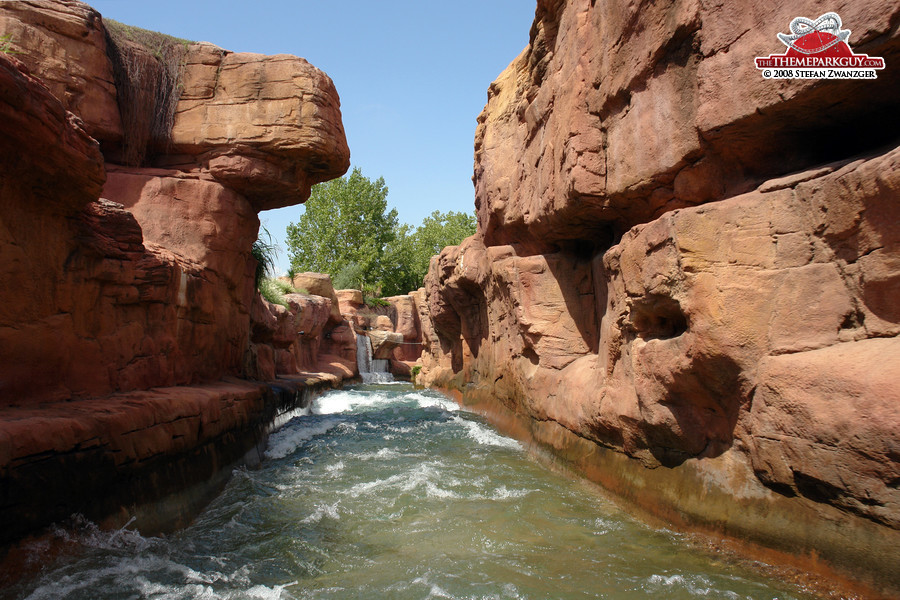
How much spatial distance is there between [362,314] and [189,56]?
22.4 meters

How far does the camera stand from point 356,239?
42094 mm

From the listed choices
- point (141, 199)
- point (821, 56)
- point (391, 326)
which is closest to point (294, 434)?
point (141, 199)

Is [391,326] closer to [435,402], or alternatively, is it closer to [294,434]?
[435,402]

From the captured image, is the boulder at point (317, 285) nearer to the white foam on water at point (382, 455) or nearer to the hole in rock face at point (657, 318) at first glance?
the white foam on water at point (382, 455)

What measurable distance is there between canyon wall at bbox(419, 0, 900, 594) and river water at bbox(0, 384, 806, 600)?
52 cm

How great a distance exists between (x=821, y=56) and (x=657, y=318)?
260cm

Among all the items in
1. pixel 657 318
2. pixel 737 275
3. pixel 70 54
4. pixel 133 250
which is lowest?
pixel 657 318

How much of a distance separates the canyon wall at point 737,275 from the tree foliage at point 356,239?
34037 mm

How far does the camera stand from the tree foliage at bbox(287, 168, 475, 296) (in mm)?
41188

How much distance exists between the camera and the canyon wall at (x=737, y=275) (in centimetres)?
361

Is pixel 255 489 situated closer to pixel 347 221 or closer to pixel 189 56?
pixel 189 56

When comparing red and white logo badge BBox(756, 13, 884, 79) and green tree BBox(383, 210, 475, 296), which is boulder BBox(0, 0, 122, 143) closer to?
red and white logo badge BBox(756, 13, 884, 79)

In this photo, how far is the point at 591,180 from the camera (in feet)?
22.6

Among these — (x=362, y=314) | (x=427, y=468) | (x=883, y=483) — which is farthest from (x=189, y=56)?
(x=362, y=314)
